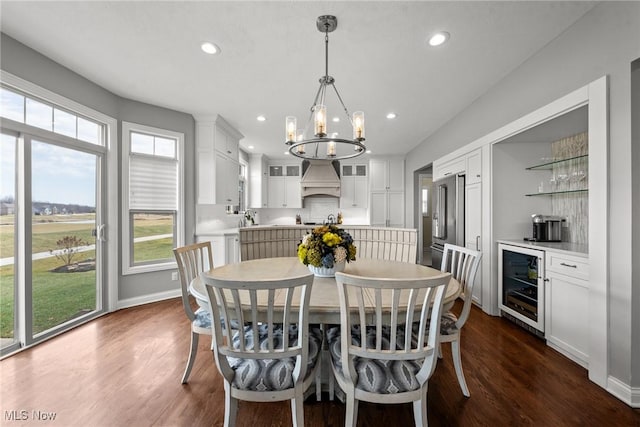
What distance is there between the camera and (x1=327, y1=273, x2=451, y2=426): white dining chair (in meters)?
1.09

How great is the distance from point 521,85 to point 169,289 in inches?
185

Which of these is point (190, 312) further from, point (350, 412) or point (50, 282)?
point (50, 282)

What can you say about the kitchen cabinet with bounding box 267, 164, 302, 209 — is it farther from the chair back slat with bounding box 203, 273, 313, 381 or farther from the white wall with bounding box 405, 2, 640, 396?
the chair back slat with bounding box 203, 273, 313, 381

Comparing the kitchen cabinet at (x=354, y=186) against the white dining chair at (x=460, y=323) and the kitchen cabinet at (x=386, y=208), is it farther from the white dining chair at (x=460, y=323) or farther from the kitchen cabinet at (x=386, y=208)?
the white dining chair at (x=460, y=323)

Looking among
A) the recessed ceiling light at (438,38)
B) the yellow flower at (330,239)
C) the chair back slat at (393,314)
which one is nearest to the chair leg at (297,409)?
the chair back slat at (393,314)

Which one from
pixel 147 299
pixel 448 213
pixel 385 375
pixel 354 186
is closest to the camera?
pixel 385 375

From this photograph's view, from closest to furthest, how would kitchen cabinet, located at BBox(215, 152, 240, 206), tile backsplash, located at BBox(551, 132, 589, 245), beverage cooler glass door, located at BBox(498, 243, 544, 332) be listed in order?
beverage cooler glass door, located at BBox(498, 243, 544, 332) < tile backsplash, located at BBox(551, 132, 589, 245) < kitchen cabinet, located at BBox(215, 152, 240, 206)

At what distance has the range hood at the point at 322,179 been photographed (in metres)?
6.32

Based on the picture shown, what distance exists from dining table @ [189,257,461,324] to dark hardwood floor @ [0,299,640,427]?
0.70 m

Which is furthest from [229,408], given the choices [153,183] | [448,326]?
[153,183]

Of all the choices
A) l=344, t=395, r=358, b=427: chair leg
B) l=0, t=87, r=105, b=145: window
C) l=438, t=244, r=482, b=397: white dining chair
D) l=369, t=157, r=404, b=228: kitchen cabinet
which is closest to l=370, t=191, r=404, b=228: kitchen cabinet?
l=369, t=157, r=404, b=228: kitchen cabinet

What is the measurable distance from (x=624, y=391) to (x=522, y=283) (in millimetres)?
1227

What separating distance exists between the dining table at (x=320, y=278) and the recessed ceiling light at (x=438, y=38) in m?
1.79

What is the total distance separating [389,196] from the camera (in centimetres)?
627
